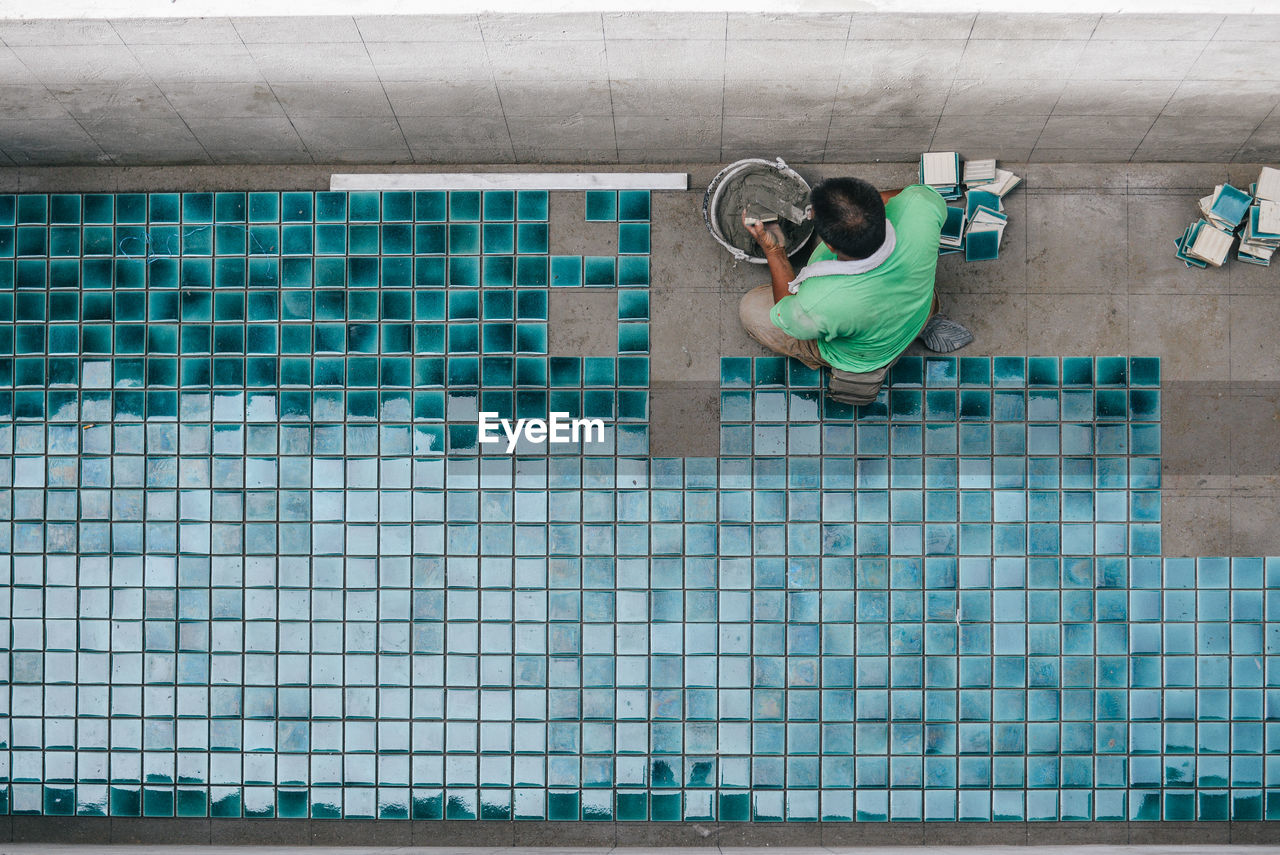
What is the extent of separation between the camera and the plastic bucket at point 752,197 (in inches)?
129

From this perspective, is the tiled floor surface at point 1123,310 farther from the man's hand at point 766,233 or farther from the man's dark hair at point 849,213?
the man's dark hair at point 849,213

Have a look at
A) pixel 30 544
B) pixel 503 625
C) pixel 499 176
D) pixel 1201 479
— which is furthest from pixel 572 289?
pixel 1201 479

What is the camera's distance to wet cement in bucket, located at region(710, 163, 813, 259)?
129 inches

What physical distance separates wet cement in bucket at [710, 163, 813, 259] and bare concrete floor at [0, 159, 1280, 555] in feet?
0.53

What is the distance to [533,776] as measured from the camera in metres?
3.39

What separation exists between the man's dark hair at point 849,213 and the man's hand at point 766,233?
50cm

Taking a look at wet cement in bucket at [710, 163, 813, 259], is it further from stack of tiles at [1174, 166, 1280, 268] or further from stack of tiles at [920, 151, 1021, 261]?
stack of tiles at [1174, 166, 1280, 268]

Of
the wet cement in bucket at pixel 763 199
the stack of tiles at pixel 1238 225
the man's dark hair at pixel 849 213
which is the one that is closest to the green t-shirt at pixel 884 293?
the man's dark hair at pixel 849 213

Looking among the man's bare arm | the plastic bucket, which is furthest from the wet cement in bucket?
the man's bare arm

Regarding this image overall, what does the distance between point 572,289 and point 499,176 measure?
21.3 inches

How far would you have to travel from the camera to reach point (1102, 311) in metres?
3.43

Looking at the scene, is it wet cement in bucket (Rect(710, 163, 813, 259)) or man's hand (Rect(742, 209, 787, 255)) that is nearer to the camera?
man's hand (Rect(742, 209, 787, 255))

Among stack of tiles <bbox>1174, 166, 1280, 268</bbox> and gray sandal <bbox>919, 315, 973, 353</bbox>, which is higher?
stack of tiles <bbox>1174, 166, 1280, 268</bbox>

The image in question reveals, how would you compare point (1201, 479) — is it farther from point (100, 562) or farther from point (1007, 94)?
point (100, 562)
